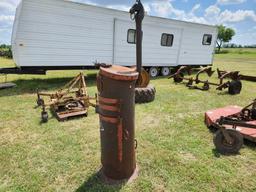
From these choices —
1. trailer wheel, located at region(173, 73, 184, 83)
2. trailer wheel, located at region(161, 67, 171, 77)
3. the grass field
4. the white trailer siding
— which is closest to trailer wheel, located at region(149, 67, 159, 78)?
the white trailer siding

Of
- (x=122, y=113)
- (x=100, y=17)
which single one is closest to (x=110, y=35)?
(x=100, y=17)

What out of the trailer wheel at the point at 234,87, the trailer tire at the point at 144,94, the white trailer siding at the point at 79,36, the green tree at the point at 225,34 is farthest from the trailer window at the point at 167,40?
the green tree at the point at 225,34

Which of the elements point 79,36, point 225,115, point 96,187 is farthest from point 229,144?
point 79,36

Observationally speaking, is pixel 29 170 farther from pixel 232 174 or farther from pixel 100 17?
pixel 100 17

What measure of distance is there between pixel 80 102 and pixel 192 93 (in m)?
3.95

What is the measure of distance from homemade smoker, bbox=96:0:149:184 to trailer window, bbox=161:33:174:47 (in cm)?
844

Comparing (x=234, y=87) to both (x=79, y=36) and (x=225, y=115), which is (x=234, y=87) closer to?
(x=225, y=115)

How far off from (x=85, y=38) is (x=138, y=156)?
256 inches

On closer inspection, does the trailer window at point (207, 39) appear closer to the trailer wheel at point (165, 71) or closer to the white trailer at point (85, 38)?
the white trailer at point (85, 38)

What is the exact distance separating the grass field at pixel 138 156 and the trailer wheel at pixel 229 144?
11 cm

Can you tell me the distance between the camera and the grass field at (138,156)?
8.60 feet

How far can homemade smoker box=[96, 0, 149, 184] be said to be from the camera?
7.50 ft

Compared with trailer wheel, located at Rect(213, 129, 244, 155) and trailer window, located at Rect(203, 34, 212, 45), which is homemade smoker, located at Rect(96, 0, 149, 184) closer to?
trailer wheel, located at Rect(213, 129, 244, 155)

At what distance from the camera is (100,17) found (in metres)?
8.79
